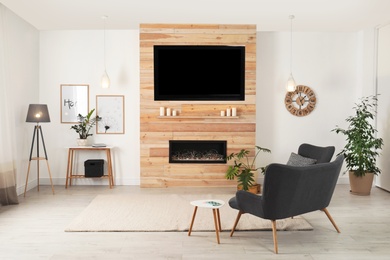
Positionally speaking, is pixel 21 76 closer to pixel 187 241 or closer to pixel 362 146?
pixel 187 241

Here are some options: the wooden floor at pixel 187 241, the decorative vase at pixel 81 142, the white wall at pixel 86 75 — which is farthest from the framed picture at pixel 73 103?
the wooden floor at pixel 187 241

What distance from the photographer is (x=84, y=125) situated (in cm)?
704

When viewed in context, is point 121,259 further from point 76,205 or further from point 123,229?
point 76,205

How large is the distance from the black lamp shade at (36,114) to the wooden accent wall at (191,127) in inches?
61.7

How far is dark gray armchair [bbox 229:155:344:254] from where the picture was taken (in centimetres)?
371

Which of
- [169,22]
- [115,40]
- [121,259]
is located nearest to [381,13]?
[169,22]

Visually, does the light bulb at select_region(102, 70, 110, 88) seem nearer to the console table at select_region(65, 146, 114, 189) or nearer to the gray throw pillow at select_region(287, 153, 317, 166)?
the console table at select_region(65, 146, 114, 189)

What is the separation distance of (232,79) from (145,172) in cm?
218

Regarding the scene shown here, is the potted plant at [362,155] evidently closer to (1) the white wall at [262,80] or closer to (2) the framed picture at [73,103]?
(1) the white wall at [262,80]

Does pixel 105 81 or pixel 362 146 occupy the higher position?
pixel 105 81

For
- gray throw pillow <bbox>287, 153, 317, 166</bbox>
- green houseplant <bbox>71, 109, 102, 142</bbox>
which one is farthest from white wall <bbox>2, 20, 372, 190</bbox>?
gray throw pillow <bbox>287, 153, 317, 166</bbox>

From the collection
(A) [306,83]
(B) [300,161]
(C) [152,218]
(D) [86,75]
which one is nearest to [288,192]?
(B) [300,161]

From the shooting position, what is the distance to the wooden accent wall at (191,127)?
693 cm

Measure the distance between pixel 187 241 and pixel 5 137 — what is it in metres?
3.04
